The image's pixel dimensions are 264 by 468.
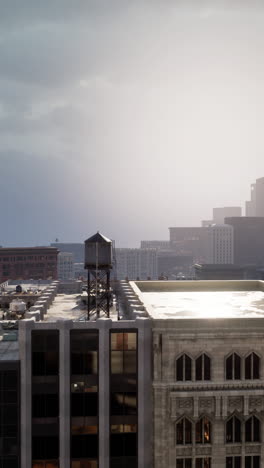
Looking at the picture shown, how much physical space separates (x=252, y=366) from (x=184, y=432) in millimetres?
9713

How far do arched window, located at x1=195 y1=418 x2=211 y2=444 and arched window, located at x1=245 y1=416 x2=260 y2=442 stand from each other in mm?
3996

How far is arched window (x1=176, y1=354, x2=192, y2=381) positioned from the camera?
44.2 m

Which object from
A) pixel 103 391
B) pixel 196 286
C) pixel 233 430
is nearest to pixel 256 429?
pixel 233 430

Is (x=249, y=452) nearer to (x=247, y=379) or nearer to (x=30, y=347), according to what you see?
(x=247, y=379)

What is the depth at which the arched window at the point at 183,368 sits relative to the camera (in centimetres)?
4422

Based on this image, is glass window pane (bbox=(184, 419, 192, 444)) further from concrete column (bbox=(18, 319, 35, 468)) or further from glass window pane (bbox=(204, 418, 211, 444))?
concrete column (bbox=(18, 319, 35, 468))

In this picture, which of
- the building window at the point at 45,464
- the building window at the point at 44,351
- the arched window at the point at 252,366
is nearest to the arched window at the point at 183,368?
the arched window at the point at 252,366

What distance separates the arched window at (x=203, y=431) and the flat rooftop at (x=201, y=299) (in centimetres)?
1065

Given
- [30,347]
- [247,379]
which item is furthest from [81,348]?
[247,379]

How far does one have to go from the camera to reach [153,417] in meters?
44.8

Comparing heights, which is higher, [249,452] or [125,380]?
[125,380]

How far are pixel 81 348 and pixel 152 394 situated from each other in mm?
8810

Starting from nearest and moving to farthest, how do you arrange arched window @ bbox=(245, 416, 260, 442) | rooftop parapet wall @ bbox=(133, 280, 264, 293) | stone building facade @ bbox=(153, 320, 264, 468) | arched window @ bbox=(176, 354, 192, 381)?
1. stone building facade @ bbox=(153, 320, 264, 468)
2. arched window @ bbox=(176, 354, 192, 381)
3. arched window @ bbox=(245, 416, 260, 442)
4. rooftop parapet wall @ bbox=(133, 280, 264, 293)

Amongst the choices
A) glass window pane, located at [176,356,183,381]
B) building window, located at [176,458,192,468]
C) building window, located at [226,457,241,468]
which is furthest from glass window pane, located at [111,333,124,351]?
building window, located at [226,457,241,468]
